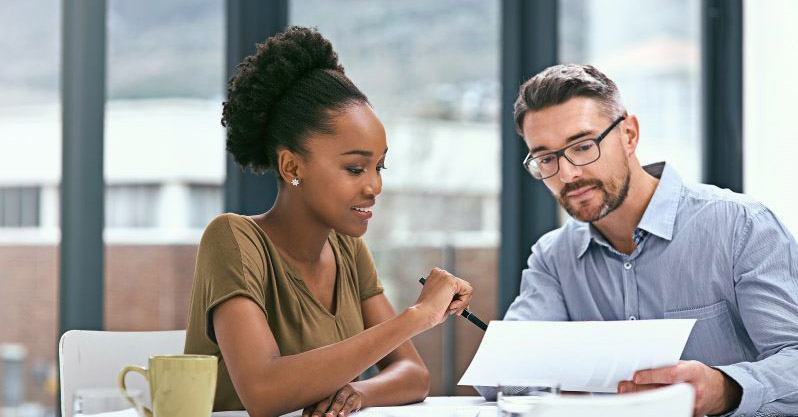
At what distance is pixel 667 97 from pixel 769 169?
1.73ft

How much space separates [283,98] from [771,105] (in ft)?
7.30

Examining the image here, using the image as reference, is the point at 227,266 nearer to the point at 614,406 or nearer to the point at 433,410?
the point at 433,410

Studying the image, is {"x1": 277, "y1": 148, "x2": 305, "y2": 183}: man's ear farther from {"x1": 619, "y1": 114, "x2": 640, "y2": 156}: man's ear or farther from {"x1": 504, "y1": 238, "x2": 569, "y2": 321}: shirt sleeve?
{"x1": 619, "y1": 114, "x2": 640, "y2": 156}: man's ear

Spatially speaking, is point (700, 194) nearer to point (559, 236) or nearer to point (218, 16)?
point (559, 236)

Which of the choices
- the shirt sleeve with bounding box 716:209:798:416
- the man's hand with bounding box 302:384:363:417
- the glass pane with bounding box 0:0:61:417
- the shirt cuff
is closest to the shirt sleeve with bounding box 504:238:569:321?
the shirt sleeve with bounding box 716:209:798:416

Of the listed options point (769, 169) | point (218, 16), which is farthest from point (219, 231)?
point (769, 169)

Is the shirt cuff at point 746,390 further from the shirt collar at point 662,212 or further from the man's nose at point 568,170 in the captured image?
the man's nose at point 568,170

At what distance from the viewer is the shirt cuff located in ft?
5.65

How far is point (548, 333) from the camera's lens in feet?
5.17

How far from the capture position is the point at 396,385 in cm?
183

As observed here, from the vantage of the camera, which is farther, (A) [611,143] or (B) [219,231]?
(A) [611,143]

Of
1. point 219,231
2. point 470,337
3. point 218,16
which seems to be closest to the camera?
point 219,231

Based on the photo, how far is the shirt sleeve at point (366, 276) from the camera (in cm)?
210

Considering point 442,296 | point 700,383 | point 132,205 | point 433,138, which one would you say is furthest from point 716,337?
point 132,205
